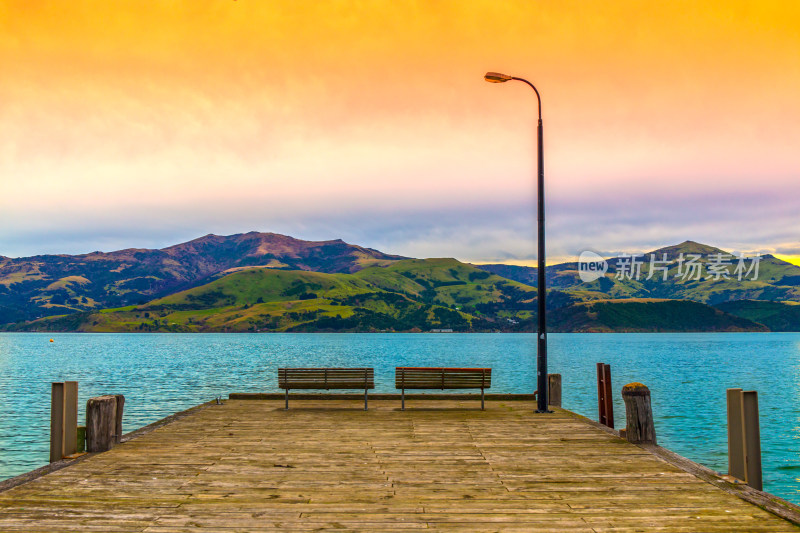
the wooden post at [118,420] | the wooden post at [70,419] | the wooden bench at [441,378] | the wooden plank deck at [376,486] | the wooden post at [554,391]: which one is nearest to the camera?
the wooden plank deck at [376,486]

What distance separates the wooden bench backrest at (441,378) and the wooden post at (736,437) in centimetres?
700

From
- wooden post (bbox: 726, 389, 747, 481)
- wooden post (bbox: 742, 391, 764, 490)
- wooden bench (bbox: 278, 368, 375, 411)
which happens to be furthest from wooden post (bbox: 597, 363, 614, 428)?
wooden bench (bbox: 278, 368, 375, 411)

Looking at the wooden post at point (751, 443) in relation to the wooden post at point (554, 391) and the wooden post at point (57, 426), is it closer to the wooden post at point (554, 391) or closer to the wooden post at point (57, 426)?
the wooden post at point (554, 391)

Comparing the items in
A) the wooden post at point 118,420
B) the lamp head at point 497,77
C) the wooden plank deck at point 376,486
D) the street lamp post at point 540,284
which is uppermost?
the lamp head at point 497,77

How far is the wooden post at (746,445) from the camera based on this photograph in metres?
9.14

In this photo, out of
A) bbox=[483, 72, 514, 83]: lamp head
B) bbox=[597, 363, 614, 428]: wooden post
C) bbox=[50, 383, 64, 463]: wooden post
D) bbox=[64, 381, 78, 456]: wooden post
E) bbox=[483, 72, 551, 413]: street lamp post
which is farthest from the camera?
bbox=[483, 72, 514, 83]: lamp head

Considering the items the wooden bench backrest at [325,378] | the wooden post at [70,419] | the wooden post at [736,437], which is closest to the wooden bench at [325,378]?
the wooden bench backrest at [325,378]

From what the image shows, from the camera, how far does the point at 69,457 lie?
414 inches

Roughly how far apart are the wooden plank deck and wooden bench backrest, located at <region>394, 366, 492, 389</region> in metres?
2.04

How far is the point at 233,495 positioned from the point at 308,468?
71.2 inches

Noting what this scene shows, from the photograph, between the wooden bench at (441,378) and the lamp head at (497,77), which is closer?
the wooden bench at (441,378)

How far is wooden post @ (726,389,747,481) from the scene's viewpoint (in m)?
9.20

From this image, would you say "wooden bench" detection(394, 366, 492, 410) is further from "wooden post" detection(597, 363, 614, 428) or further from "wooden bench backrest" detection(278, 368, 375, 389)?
"wooden post" detection(597, 363, 614, 428)

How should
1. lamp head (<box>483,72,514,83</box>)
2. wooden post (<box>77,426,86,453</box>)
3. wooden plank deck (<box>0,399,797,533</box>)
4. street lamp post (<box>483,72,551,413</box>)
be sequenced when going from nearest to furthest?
wooden plank deck (<box>0,399,797,533</box>) → wooden post (<box>77,426,86,453</box>) → street lamp post (<box>483,72,551,413</box>) → lamp head (<box>483,72,514,83</box>)
